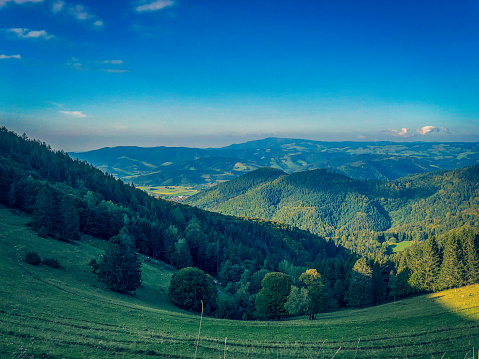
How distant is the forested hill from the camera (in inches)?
2995

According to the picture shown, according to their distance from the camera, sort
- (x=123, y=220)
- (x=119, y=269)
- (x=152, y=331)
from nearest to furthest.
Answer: (x=152, y=331) < (x=119, y=269) < (x=123, y=220)

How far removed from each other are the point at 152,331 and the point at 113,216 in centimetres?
7050

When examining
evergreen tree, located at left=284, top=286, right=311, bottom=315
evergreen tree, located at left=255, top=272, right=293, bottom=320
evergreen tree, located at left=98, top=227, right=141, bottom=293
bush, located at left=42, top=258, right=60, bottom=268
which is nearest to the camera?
bush, located at left=42, top=258, right=60, bottom=268

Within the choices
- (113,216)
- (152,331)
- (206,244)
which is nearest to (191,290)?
(152,331)

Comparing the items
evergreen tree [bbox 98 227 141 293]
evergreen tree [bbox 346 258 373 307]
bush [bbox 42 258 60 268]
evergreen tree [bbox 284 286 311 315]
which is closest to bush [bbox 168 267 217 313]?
evergreen tree [bbox 98 227 141 293]

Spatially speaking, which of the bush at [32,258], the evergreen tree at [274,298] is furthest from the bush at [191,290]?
the bush at [32,258]

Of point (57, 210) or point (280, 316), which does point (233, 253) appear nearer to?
point (280, 316)

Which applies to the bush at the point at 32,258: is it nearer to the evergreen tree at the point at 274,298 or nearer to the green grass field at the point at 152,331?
the green grass field at the point at 152,331

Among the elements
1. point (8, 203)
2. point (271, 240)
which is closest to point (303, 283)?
point (8, 203)

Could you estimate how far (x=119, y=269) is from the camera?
177ft

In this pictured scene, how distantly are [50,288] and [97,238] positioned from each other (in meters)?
50.2

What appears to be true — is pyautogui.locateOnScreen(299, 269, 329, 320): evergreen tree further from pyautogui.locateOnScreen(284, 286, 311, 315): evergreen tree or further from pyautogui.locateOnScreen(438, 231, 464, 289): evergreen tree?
pyautogui.locateOnScreen(438, 231, 464, 289): evergreen tree

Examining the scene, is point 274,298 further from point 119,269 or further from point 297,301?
point 119,269

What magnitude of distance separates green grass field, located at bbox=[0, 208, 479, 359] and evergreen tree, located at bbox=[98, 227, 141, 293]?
2145mm
